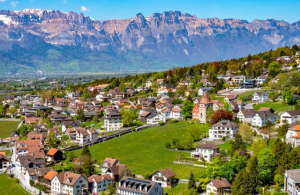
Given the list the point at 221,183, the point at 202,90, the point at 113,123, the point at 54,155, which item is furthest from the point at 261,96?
the point at 221,183

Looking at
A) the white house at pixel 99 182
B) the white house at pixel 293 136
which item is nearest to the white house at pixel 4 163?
the white house at pixel 99 182

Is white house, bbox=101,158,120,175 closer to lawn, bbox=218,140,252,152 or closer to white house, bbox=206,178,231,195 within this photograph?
white house, bbox=206,178,231,195

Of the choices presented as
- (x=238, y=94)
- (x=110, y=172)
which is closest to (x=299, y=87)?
(x=238, y=94)

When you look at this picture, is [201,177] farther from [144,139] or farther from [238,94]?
[238,94]

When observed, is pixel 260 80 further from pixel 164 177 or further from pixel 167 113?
pixel 164 177

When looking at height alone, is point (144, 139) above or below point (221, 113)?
below
